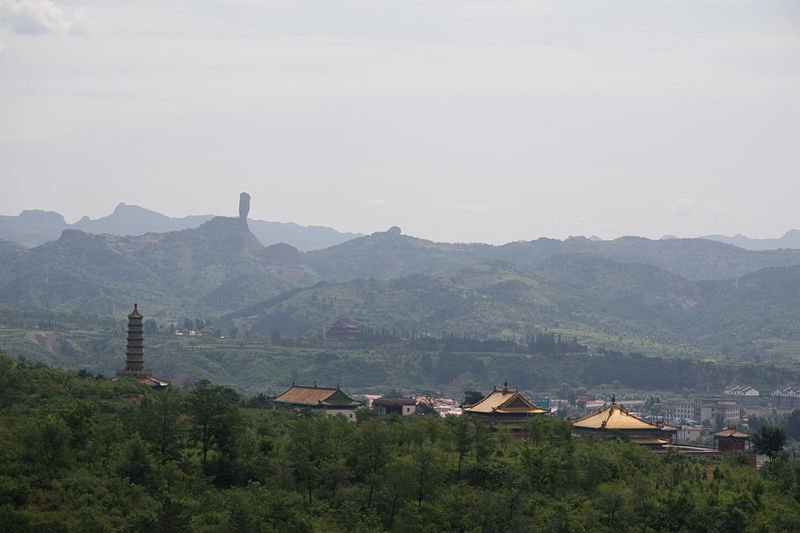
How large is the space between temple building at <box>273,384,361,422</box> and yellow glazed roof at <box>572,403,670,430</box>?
57.0 ft

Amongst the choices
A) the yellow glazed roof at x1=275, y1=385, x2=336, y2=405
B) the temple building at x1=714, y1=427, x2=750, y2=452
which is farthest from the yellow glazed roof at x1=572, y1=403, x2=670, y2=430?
the yellow glazed roof at x1=275, y1=385, x2=336, y2=405

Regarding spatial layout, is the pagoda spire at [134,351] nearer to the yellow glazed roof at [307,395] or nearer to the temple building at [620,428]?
the yellow glazed roof at [307,395]

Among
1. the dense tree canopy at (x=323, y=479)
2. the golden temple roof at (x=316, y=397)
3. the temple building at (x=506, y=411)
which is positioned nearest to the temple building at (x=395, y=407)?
the golden temple roof at (x=316, y=397)

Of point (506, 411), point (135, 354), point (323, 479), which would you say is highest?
point (135, 354)

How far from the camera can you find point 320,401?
367 ft

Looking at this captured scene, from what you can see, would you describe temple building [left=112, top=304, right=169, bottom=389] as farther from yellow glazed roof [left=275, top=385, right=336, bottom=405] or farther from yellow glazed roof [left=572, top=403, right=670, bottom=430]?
yellow glazed roof [left=572, top=403, right=670, bottom=430]

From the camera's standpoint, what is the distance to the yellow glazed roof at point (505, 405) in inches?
4006

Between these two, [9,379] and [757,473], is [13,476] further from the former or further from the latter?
[757,473]

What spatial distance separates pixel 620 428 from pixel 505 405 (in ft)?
25.2

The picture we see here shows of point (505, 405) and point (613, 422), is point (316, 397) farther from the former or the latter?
point (613, 422)

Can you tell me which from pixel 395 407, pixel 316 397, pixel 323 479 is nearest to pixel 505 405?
pixel 395 407

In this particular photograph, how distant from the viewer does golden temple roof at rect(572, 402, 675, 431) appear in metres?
101

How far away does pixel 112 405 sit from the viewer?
Answer: 87.4 metres

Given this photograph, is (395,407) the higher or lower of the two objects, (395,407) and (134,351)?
the lower
